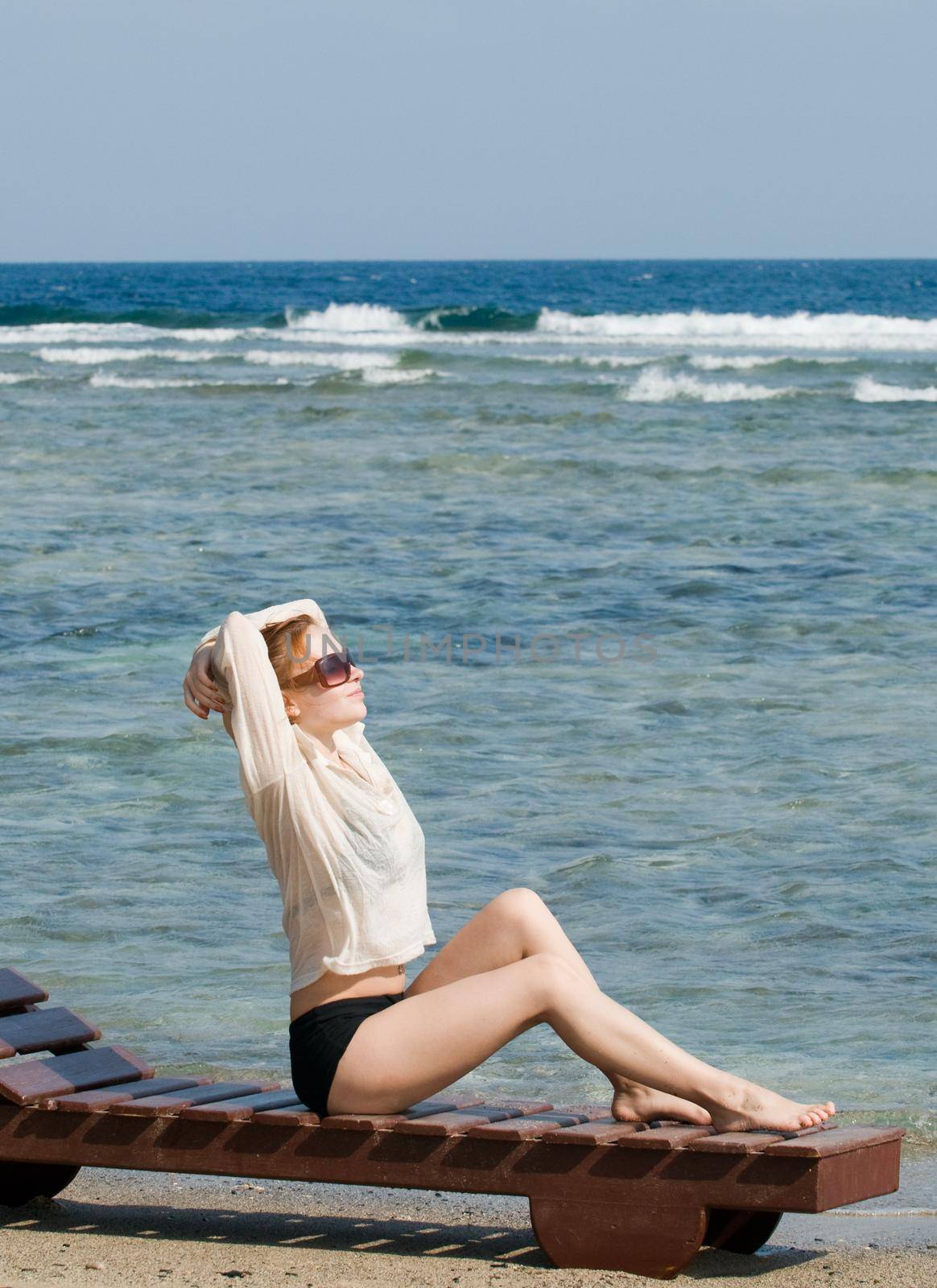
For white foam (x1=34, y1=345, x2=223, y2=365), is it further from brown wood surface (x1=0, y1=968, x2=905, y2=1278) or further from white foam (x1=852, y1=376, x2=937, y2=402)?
brown wood surface (x1=0, y1=968, x2=905, y2=1278)

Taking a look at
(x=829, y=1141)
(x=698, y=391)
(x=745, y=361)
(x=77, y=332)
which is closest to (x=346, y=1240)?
(x=829, y=1141)

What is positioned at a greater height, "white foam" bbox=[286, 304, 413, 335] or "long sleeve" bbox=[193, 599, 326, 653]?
"white foam" bbox=[286, 304, 413, 335]

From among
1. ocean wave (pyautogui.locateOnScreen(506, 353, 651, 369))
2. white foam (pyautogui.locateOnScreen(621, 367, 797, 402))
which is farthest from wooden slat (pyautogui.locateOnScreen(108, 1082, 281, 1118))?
ocean wave (pyautogui.locateOnScreen(506, 353, 651, 369))

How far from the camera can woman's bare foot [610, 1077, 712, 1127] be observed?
11.7 ft

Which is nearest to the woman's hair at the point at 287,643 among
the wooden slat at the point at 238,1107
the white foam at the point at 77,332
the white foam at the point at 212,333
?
the wooden slat at the point at 238,1107

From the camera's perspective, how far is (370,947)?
12.2ft

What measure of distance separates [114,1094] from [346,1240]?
64cm

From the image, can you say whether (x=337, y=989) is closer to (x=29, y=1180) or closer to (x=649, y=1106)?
(x=649, y=1106)

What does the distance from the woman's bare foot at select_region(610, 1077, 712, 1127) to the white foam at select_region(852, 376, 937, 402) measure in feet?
75.1

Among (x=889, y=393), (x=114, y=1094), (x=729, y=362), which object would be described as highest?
(x=729, y=362)

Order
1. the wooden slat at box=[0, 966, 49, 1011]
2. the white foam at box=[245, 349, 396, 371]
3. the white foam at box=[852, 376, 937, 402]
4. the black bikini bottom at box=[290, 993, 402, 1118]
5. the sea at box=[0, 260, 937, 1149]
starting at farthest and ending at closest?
1. the white foam at box=[245, 349, 396, 371]
2. the white foam at box=[852, 376, 937, 402]
3. the sea at box=[0, 260, 937, 1149]
4. the wooden slat at box=[0, 966, 49, 1011]
5. the black bikini bottom at box=[290, 993, 402, 1118]

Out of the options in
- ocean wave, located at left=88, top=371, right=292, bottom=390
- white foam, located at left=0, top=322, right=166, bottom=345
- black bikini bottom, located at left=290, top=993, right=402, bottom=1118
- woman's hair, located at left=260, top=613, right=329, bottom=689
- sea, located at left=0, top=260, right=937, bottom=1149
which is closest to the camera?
black bikini bottom, located at left=290, top=993, right=402, bottom=1118

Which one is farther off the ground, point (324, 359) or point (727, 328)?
point (727, 328)

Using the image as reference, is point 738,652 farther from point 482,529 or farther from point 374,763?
point 374,763
